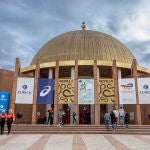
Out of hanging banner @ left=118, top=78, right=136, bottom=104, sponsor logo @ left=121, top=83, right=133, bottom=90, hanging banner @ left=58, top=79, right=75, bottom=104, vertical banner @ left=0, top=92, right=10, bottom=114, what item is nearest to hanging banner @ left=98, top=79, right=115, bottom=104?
hanging banner @ left=118, top=78, right=136, bottom=104

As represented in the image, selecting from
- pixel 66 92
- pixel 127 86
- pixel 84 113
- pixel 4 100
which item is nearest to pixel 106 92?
pixel 127 86

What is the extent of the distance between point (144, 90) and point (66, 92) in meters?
7.75

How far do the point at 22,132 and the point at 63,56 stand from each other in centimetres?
1614

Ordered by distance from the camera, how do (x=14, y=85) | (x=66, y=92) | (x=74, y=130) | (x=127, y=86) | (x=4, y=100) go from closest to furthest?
1. (x=74, y=130)
2. (x=127, y=86)
3. (x=66, y=92)
4. (x=14, y=85)
5. (x=4, y=100)

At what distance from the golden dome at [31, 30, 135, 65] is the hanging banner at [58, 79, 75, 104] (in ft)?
28.5

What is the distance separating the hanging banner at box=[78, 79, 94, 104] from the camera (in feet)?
68.7

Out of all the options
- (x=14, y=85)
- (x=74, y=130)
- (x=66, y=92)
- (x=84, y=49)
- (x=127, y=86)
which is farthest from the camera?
(x=84, y=49)

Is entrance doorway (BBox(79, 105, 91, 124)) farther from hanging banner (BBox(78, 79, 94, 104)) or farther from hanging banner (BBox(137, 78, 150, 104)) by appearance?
hanging banner (BBox(137, 78, 150, 104))

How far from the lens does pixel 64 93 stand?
21.5 meters

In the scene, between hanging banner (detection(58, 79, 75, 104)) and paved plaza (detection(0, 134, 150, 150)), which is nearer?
paved plaza (detection(0, 134, 150, 150))

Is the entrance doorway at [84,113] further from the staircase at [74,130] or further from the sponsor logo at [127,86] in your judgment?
the staircase at [74,130]

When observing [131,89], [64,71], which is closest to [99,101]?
[131,89]

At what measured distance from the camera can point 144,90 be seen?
2117 centimetres

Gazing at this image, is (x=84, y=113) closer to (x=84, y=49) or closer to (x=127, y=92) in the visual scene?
(x=127, y=92)
